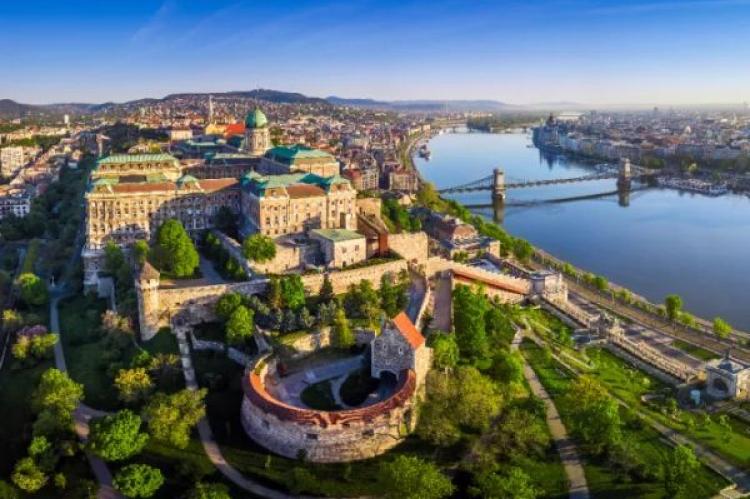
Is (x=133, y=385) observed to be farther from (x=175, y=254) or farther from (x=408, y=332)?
(x=175, y=254)

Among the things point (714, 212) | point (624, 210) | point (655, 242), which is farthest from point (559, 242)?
point (714, 212)

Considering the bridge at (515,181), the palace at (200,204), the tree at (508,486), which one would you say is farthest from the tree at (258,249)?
the bridge at (515,181)

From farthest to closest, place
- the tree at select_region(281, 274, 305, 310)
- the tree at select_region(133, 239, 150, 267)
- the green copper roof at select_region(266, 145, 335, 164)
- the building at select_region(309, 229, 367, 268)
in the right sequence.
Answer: the green copper roof at select_region(266, 145, 335, 164), the tree at select_region(133, 239, 150, 267), the building at select_region(309, 229, 367, 268), the tree at select_region(281, 274, 305, 310)

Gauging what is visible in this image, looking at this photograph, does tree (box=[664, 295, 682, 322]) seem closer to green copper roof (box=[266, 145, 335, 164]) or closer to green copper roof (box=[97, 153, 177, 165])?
green copper roof (box=[266, 145, 335, 164])

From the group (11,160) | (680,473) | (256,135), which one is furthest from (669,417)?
(11,160)

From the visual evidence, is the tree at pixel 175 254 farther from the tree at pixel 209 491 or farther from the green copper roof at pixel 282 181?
the tree at pixel 209 491

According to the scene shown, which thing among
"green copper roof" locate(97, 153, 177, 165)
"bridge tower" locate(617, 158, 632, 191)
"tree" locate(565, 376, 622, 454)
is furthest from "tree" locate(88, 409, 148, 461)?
"bridge tower" locate(617, 158, 632, 191)
